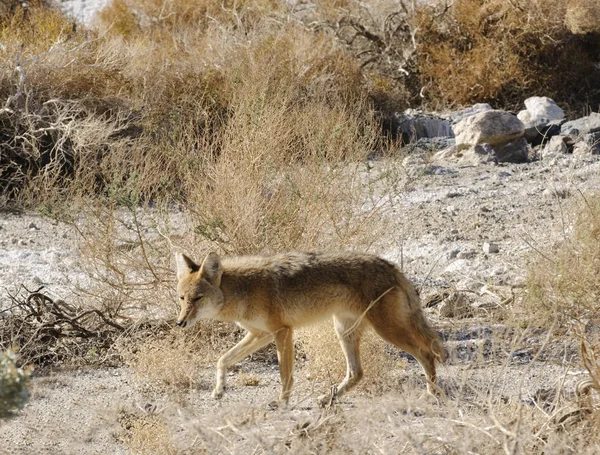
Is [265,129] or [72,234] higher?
[265,129]

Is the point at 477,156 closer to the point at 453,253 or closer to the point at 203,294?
the point at 453,253

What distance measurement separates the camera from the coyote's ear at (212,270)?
627cm

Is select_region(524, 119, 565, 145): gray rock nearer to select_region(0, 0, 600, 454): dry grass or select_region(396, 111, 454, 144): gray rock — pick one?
select_region(396, 111, 454, 144): gray rock

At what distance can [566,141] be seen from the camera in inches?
579

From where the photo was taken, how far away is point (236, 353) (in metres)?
6.45

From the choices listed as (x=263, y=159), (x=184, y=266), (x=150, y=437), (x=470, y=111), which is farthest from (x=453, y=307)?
(x=470, y=111)

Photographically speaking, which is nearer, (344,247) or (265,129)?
(344,247)

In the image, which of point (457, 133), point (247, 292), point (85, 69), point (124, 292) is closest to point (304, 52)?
point (457, 133)

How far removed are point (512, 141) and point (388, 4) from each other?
587 cm

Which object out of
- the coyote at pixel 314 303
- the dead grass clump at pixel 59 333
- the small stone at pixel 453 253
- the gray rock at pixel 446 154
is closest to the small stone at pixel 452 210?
the small stone at pixel 453 253

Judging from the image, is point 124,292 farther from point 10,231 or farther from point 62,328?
point 10,231

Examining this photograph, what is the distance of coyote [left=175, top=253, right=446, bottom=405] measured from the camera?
6.21 m

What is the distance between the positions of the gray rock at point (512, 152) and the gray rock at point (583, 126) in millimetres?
911

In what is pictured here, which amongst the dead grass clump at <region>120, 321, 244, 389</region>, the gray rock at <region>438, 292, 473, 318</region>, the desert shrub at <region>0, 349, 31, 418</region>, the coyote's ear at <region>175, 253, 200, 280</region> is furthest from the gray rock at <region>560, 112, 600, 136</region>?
the desert shrub at <region>0, 349, 31, 418</region>
